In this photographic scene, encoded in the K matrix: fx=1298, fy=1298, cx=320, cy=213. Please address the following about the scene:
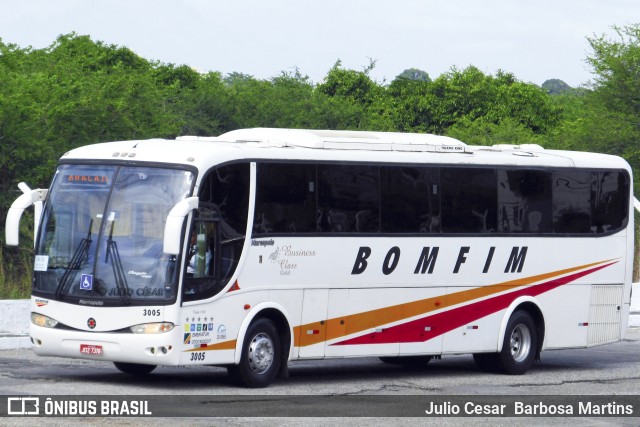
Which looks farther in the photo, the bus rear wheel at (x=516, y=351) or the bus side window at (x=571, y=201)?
the bus side window at (x=571, y=201)

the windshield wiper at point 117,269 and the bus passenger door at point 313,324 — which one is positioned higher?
the windshield wiper at point 117,269

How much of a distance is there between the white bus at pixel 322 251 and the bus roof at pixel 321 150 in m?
0.03

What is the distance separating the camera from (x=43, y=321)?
623 inches

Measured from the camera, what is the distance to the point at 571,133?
152ft

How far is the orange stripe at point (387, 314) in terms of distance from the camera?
16859mm

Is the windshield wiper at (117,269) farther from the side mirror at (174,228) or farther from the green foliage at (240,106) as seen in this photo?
the green foliage at (240,106)

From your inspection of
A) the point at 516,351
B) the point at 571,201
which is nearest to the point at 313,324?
the point at 516,351

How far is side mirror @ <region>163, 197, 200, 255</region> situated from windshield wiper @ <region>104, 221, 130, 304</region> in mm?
804

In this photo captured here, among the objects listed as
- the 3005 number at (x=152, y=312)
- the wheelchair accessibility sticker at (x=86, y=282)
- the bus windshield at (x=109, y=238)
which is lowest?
the 3005 number at (x=152, y=312)

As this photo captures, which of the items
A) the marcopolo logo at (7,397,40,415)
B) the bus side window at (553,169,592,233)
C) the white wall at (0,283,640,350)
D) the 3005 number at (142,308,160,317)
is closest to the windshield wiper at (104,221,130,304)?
the 3005 number at (142,308,160,317)

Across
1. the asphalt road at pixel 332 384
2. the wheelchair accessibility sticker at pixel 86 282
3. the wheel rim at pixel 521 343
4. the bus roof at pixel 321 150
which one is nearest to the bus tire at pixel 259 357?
the asphalt road at pixel 332 384

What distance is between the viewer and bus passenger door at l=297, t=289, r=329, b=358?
16.7 metres

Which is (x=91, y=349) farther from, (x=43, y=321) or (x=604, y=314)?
(x=604, y=314)

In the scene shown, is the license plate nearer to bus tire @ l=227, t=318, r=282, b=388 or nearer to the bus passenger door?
bus tire @ l=227, t=318, r=282, b=388
